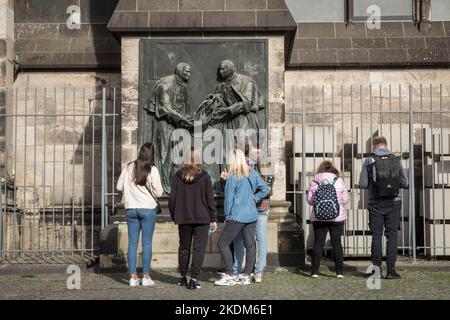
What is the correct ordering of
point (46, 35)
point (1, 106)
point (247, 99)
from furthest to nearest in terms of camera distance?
point (46, 35) → point (1, 106) → point (247, 99)

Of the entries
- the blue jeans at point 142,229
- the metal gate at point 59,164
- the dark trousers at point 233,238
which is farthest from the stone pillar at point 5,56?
the dark trousers at point 233,238

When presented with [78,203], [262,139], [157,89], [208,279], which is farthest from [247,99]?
[78,203]

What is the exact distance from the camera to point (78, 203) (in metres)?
12.8

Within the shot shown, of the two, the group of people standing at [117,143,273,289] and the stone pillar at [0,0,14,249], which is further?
the stone pillar at [0,0,14,249]

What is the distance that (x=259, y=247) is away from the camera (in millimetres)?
8547

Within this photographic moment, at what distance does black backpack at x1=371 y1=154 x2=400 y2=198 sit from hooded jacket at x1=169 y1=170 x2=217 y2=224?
2.07 metres

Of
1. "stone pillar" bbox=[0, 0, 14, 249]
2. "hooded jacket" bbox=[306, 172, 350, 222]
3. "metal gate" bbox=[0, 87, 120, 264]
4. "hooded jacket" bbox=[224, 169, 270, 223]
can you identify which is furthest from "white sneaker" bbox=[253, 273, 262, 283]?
"stone pillar" bbox=[0, 0, 14, 249]

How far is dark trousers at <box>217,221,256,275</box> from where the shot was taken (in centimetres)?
812

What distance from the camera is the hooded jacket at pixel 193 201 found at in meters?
7.93

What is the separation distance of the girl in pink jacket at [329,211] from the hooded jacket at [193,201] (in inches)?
56.9

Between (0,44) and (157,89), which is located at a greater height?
(0,44)

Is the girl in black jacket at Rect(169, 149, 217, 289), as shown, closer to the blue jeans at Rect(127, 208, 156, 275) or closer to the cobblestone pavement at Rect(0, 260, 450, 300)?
the blue jeans at Rect(127, 208, 156, 275)

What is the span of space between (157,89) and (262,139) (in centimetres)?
160

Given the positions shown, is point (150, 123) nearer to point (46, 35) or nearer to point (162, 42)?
point (162, 42)
